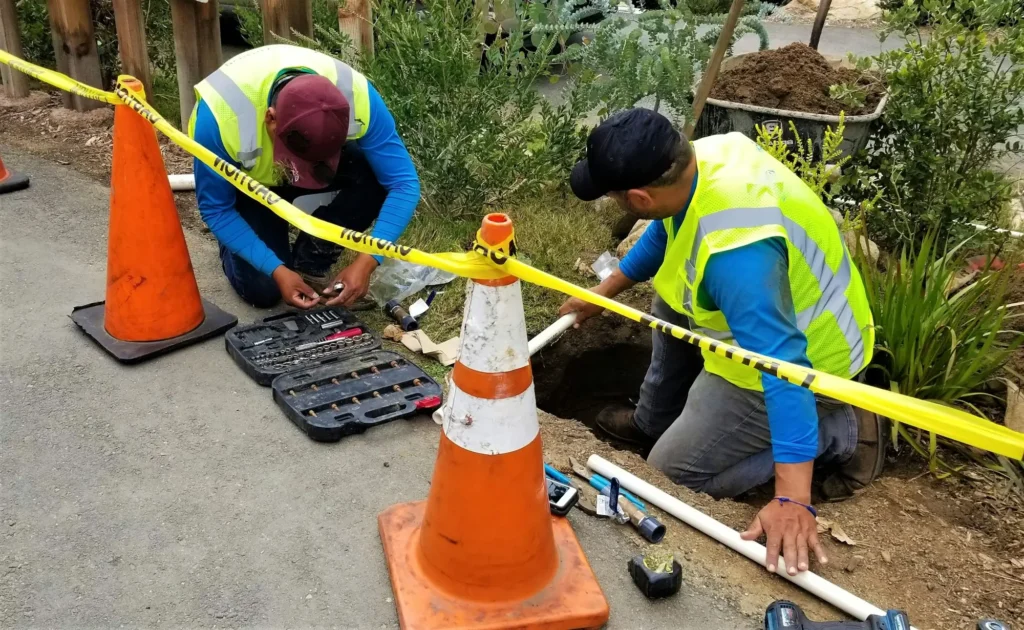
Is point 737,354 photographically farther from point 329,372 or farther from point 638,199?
point 329,372

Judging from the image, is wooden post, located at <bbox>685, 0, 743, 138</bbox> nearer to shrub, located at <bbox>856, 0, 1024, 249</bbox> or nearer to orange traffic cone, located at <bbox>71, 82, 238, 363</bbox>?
shrub, located at <bbox>856, 0, 1024, 249</bbox>

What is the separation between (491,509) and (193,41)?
407cm

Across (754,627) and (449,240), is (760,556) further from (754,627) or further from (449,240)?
(449,240)

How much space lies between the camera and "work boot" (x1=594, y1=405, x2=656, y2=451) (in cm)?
373

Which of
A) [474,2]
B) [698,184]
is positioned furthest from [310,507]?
[474,2]

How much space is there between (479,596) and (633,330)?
2223 mm

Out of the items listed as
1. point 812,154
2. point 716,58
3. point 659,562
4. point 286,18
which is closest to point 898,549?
point 659,562

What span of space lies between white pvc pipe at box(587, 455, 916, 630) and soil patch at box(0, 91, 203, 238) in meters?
3.25

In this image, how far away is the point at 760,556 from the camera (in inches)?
94.7

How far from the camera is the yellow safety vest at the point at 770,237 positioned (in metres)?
2.42

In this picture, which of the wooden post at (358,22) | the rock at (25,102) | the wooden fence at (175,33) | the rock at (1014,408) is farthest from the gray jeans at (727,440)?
the rock at (25,102)

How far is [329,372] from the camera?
321 centimetres

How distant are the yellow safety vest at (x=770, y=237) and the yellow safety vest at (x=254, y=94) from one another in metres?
1.49

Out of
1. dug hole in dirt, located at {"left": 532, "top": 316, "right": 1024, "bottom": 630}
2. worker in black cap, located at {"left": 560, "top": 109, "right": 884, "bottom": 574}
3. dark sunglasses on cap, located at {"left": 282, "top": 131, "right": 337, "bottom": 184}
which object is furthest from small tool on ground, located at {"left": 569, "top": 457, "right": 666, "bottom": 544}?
dark sunglasses on cap, located at {"left": 282, "top": 131, "right": 337, "bottom": 184}
